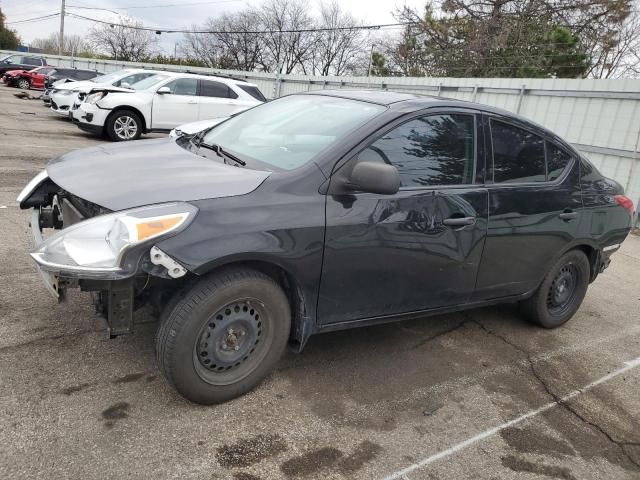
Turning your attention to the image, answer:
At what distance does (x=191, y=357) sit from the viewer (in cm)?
271

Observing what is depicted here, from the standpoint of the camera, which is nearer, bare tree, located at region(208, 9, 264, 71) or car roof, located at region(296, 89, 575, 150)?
car roof, located at region(296, 89, 575, 150)

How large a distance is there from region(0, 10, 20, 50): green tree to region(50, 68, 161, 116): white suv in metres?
59.0

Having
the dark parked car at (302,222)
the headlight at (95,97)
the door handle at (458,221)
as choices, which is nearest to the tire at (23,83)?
the headlight at (95,97)

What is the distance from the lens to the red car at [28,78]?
27.2 meters

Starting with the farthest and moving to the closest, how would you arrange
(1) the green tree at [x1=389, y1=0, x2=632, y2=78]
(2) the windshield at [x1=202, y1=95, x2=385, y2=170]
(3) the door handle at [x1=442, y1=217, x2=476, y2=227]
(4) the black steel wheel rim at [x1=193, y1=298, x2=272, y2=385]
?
1. (1) the green tree at [x1=389, y1=0, x2=632, y2=78]
2. (3) the door handle at [x1=442, y1=217, x2=476, y2=227]
3. (2) the windshield at [x1=202, y1=95, x2=385, y2=170]
4. (4) the black steel wheel rim at [x1=193, y1=298, x2=272, y2=385]

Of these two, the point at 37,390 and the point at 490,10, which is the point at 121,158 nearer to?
the point at 37,390

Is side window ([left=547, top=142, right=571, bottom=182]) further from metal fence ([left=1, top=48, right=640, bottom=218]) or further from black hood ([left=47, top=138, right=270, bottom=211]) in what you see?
metal fence ([left=1, top=48, right=640, bottom=218])

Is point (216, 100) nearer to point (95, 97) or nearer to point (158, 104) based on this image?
point (158, 104)

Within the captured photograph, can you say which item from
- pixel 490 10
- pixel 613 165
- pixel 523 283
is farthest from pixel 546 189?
pixel 490 10

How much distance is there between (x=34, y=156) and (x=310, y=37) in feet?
163

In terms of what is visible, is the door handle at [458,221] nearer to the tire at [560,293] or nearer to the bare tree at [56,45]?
the tire at [560,293]

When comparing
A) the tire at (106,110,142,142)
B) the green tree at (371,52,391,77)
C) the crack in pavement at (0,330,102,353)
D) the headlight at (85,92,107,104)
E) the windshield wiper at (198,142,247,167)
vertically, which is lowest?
the crack in pavement at (0,330,102,353)

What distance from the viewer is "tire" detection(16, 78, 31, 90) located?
89.8 feet

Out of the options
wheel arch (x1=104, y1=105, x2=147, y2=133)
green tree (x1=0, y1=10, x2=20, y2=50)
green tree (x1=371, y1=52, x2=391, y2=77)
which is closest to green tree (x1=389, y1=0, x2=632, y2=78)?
green tree (x1=371, y1=52, x2=391, y2=77)
